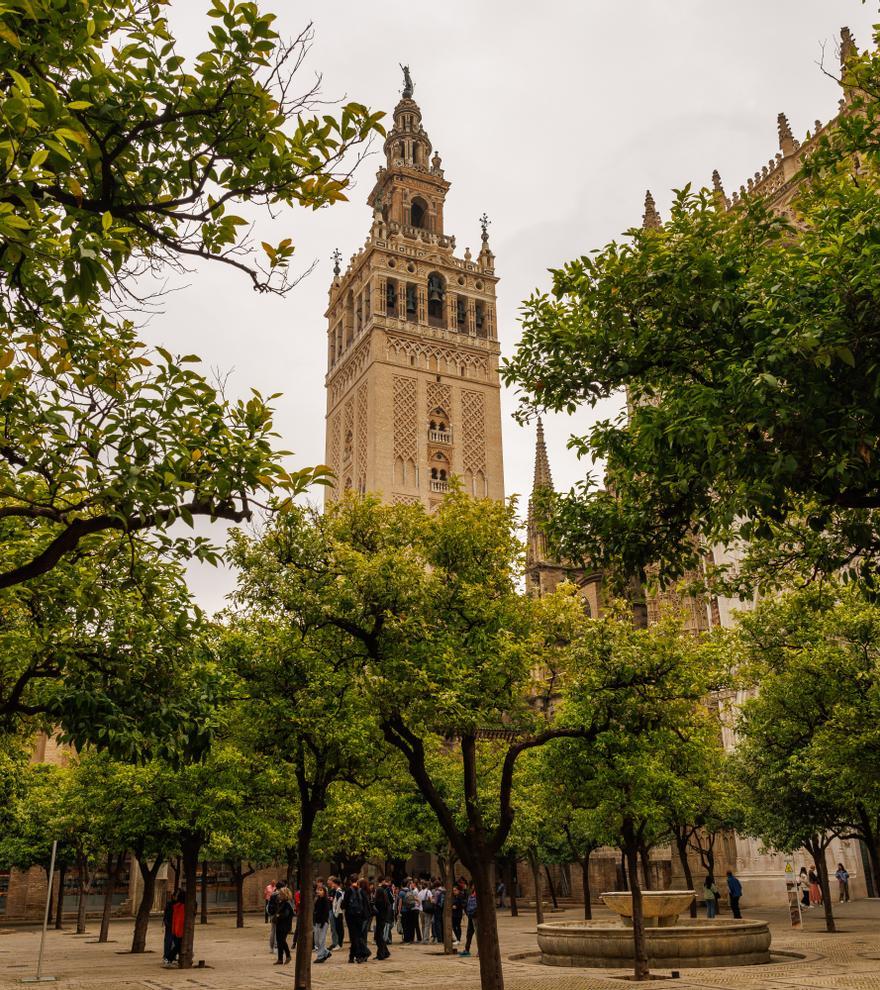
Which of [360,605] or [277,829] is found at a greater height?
[360,605]

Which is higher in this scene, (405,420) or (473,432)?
(473,432)

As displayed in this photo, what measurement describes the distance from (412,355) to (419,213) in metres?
15.4

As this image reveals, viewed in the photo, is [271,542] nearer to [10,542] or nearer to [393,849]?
[10,542]

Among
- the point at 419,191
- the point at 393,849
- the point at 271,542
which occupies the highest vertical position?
the point at 419,191

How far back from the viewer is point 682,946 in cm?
1984

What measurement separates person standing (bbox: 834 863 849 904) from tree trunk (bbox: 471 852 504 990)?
2431 centimetres

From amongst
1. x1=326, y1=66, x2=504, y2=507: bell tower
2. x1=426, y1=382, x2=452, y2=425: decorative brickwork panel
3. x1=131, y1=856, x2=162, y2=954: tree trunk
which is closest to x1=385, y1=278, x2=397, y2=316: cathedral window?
x1=326, y1=66, x2=504, y2=507: bell tower

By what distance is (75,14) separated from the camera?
5.77 meters

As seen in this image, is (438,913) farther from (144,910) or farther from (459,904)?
(144,910)

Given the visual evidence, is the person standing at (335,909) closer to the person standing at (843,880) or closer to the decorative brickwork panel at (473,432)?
the person standing at (843,880)

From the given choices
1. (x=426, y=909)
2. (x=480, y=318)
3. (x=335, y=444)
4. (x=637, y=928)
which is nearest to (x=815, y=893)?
(x=426, y=909)

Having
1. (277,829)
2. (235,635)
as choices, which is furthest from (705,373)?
(277,829)

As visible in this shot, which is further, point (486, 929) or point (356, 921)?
point (356, 921)

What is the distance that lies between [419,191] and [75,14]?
6977 cm
